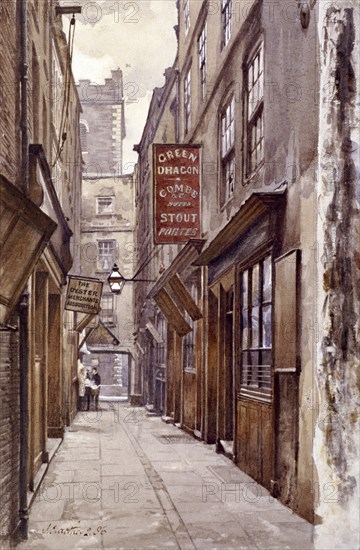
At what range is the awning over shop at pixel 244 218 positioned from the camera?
335 inches

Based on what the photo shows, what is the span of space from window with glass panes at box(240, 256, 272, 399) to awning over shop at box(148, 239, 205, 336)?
3153 millimetres

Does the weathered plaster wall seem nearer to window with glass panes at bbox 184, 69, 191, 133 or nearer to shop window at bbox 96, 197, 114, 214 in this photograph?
window with glass panes at bbox 184, 69, 191, 133

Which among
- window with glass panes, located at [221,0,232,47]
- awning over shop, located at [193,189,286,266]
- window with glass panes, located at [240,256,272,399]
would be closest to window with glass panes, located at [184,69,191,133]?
window with glass panes, located at [221,0,232,47]

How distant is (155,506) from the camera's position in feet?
25.8

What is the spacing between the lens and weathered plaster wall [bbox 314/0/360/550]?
18.4 ft

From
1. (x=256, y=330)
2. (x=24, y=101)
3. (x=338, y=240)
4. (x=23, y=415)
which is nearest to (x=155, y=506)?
(x=23, y=415)

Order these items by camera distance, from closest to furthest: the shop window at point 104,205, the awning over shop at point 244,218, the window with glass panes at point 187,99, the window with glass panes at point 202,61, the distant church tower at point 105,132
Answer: the awning over shop at point 244,218, the window with glass panes at point 202,61, the window with glass panes at point 187,99, the distant church tower at point 105,132, the shop window at point 104,205

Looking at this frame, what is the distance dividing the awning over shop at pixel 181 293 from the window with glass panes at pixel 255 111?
11.2 feet

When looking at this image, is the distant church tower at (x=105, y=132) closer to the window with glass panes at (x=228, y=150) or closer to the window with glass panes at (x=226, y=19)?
the window with glass panes at (x=226, y=19)

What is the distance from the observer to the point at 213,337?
529 inches

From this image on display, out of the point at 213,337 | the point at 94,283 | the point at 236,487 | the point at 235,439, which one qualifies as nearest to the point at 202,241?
the point at 213,337

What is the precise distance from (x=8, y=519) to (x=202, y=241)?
831 cm
